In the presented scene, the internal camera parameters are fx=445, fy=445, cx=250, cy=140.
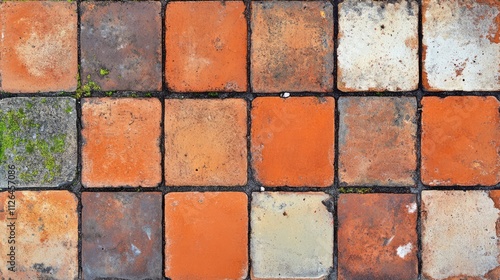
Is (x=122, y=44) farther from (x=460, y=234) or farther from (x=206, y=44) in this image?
(x=460, y=234)

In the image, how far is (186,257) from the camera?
1234 mm

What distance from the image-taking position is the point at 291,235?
4.04 feet

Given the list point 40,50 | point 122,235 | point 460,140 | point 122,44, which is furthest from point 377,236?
point 40,50

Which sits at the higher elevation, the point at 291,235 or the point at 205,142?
the point at 205,142

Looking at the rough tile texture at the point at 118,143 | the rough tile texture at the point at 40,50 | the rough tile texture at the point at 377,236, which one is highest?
the rough tile texture at the point at 40,50

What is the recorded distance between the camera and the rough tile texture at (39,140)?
123 centimetres

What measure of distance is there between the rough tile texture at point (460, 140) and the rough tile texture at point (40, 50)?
988 mm

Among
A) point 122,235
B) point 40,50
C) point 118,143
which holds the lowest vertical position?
point 122,235

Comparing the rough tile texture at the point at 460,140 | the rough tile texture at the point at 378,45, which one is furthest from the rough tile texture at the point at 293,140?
the rough tile texture at the point at 460,140

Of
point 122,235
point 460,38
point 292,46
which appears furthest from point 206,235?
point 460,38

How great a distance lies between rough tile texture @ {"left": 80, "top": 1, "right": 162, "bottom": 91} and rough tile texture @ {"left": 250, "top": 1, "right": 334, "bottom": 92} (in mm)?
272

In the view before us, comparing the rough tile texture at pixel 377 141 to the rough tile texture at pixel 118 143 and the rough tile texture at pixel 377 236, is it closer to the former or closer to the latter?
the rough tile texture at pixel 377 236

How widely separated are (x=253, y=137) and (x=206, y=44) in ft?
0.94

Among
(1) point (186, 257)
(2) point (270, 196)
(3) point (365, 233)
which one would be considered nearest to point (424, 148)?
(3) point (365, 233)
